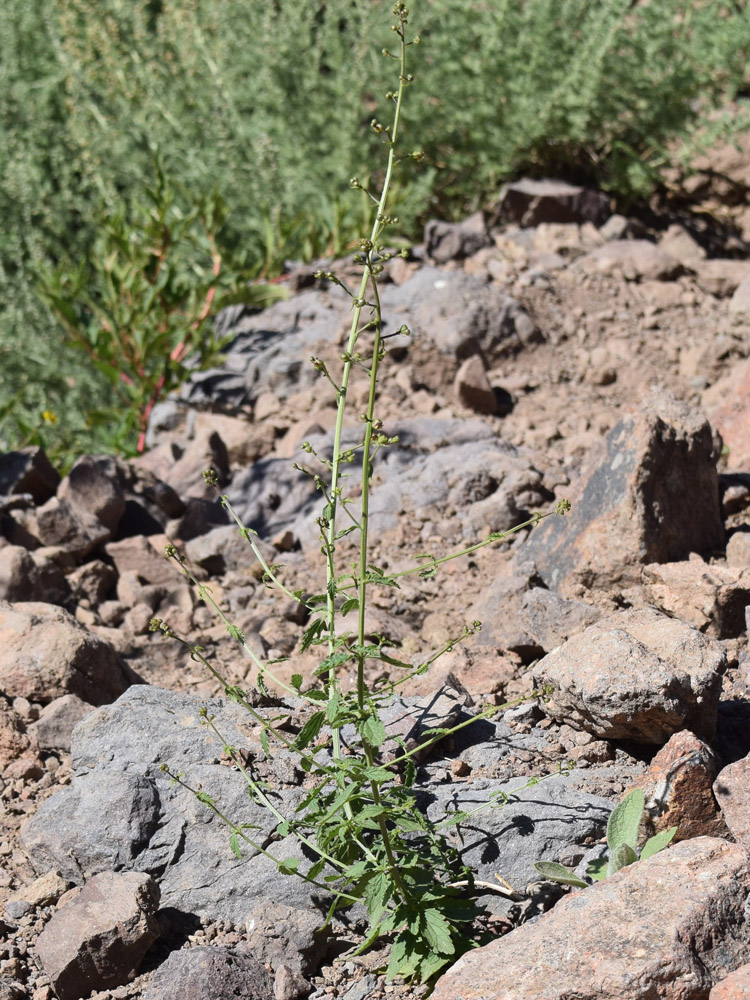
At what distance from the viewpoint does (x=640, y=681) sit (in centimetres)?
223

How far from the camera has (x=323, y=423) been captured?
4555 mm

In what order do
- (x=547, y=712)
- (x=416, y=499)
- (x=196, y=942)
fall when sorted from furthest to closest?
1. (x=416, y=499)
2. (x=547, y=712)
3. (x=196, y=942)

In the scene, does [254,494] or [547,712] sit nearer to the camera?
[547,712]

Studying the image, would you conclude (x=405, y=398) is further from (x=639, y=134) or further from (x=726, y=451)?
(x=639, y=134)

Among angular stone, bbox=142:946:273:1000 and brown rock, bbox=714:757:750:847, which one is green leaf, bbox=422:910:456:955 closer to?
angular stone, bbox=142:946:273:1000

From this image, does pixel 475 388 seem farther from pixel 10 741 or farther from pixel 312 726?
pixel 312 726

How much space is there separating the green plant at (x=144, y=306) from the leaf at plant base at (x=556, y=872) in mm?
3181

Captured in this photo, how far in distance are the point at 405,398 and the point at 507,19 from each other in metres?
2.60

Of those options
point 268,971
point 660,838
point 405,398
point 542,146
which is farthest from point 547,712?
point 542,146

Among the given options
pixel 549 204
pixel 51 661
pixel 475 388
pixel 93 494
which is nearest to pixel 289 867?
pixel 51 661

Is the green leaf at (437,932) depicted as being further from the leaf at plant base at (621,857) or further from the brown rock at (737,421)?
the brown rock at (737,421)

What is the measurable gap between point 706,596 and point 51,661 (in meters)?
A: 1.73

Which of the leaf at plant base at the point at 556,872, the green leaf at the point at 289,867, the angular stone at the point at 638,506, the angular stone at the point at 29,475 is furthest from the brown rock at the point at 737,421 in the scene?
the angular stone at the point at 29,475

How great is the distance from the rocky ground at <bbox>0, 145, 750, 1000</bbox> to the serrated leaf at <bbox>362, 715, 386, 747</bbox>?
422 millimetres
